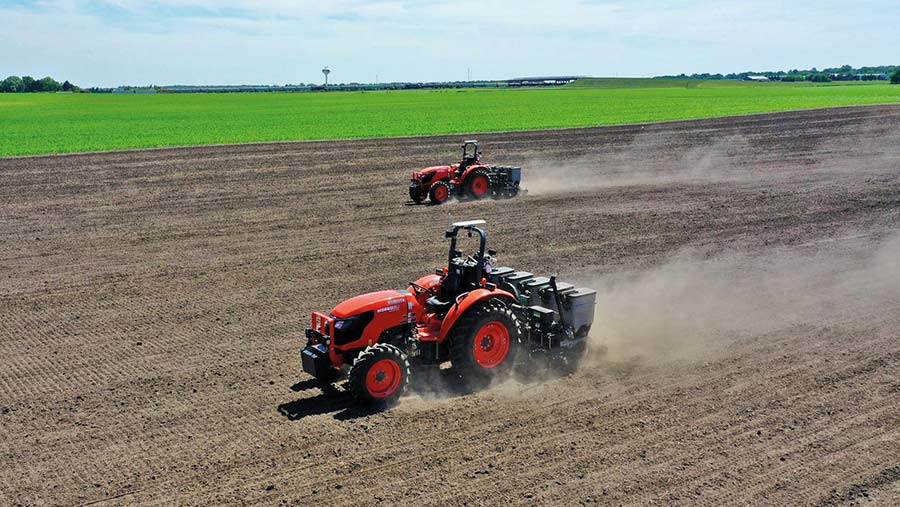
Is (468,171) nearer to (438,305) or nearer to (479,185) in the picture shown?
(479,185)

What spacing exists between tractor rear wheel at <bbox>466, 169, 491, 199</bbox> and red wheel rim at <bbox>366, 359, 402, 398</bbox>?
54.2ft

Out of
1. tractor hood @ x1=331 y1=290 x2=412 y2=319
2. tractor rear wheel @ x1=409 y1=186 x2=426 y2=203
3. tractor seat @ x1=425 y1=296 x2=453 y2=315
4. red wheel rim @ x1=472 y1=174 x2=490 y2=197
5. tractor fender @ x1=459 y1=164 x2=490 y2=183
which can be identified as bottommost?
tractor seat @ x1=425 y1=296 x2=453 y2=315

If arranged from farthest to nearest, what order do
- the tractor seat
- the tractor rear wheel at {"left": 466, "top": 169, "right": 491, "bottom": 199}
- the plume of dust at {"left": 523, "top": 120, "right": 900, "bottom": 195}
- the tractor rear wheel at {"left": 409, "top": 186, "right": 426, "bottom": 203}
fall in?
the plume of dust at {"left": 523, "top": 120, "right": 900, "bottom": 195} → the tractor rear wheel at {"left": 466, "top": 169, "right": 491, "bottom": 199} → the tractor rear wheel at {"left": 409, "top": 186, "right": 426, "bottom": 203} → the tractor seat

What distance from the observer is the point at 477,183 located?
86.0 feet

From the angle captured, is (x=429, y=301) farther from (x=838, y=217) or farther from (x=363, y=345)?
(x=838, y=217)

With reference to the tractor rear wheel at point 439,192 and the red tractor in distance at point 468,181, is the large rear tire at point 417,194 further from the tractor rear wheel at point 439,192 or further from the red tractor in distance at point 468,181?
the tractor rear wheel at point 439,192

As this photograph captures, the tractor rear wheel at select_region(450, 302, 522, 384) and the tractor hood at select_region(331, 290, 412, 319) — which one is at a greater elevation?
the tractor hood at select_region(331, 290, 412, 319)

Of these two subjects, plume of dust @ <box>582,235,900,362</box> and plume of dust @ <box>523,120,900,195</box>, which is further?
plume of dust @ <box>523,120,900,195</box>

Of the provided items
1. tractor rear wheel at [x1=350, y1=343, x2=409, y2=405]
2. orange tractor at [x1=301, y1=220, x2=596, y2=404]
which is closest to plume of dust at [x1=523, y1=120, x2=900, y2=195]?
orange tractor at [x1=301, y1=220, x2=596, y2=404]

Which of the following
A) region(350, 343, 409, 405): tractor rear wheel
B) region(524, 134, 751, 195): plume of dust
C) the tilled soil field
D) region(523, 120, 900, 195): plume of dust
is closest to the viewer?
the tilled soil field

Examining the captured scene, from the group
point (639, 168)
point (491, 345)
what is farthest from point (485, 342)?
point (639, 168)

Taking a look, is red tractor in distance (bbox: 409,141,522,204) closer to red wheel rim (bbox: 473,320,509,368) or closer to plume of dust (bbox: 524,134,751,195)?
plume of dust (bbox: 524,134,751,195)

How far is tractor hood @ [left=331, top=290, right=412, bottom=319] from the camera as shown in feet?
33.7

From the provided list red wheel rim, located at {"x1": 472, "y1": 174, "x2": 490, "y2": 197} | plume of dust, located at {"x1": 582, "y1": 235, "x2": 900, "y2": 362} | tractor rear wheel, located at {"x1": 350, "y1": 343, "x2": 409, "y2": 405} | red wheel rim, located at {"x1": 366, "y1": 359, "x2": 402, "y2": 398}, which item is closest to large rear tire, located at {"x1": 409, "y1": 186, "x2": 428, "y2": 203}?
red wheel rim, located at {"x1": 472, "y1": 174, "x2": 490, "y2": 197}
